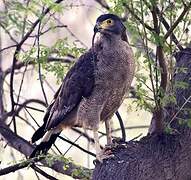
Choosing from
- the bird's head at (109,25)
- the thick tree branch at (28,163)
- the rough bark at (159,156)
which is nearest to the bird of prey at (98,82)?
the bird's head at (109,25)

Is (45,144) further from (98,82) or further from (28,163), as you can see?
(98,82)

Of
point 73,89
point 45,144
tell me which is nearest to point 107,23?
point 73,89

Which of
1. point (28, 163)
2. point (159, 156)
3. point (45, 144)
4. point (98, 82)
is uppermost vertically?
point (98, 82)

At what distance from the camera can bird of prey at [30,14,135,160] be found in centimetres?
450

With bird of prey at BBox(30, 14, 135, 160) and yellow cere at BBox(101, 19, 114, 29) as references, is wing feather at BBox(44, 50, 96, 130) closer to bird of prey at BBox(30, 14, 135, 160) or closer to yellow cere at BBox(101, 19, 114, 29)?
bird of prey at BBox(30, 14, 135, 160)

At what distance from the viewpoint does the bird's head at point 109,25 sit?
14.5ft

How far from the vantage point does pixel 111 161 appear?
404 centimetres

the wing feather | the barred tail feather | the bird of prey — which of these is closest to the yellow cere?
the bird of prey

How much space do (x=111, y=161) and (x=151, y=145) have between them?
0.81 feet

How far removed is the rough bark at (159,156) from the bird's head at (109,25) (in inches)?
21.7

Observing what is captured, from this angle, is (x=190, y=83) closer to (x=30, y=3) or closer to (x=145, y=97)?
(x=145, y=97)

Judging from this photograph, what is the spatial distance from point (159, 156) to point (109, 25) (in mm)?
981

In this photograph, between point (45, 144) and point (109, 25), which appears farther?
point (45, 144)

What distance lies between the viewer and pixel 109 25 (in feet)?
14.7
